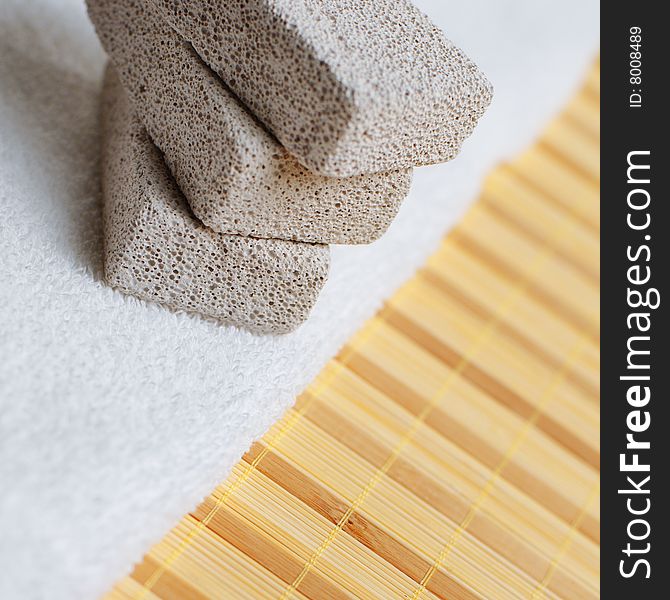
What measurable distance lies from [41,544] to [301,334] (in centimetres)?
Answer: 37

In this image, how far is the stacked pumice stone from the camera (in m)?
0.77

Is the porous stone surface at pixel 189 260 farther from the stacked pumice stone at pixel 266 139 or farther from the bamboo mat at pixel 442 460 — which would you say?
the bamboo mat at pixel 442 460

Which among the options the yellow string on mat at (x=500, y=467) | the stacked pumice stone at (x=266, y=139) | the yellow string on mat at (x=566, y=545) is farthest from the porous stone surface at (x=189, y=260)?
the yellow string on mat at (x=566, y=545)

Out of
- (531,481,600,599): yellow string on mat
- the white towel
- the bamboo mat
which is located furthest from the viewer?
(531,481,600,599): yellow string on mat

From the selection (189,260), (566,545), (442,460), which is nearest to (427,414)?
(442,460)

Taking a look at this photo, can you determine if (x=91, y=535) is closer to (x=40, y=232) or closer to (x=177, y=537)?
(x=177, y=537)

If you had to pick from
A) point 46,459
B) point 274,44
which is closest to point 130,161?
point 274,44

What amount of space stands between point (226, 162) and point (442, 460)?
435 mm

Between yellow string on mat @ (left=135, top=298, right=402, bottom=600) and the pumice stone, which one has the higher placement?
the pumice stone

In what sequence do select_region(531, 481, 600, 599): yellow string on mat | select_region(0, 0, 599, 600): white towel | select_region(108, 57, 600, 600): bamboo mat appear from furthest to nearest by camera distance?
select_region(531, 481, 600, 599): yellow string on mat
select_region(108, 57, 600, 600): bamboo mat
select_region(0, 0, 599, 600): white towel

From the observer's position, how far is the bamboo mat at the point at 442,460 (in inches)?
33.1

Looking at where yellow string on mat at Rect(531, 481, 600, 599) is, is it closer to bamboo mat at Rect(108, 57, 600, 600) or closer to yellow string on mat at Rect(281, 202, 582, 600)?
bamboo mat at Rect(108, 57, 600, 600)

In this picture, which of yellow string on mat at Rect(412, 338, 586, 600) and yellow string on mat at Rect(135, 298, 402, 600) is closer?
yellow string on mat at Rect(135, 298, 402, 600)

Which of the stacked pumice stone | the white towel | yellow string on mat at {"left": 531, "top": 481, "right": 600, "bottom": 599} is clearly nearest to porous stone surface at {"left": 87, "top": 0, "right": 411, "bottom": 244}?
the stacked pumice stone
